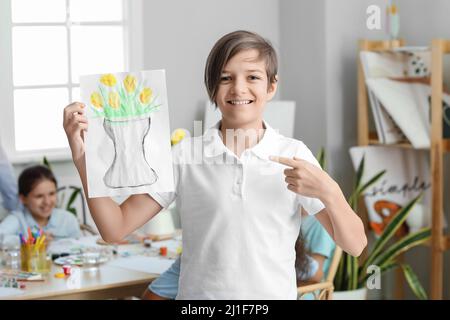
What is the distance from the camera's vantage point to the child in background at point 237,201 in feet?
2.70

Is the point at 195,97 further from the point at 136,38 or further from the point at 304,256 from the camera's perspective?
the point at 304,256

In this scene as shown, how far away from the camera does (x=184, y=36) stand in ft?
8.10

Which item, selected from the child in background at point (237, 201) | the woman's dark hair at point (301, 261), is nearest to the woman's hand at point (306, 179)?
the child in background at point (237, 201)

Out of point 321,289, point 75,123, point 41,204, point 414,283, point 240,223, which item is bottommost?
point 414,283

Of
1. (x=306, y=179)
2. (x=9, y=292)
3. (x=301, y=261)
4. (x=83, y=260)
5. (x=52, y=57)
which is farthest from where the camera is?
(x=52, y=57)

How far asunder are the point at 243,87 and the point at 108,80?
0.14 m

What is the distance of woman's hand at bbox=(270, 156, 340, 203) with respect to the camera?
0.78 metres

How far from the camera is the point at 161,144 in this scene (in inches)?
32.6

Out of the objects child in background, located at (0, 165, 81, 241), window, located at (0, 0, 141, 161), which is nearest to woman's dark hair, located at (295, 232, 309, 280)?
child in background, located at (0, 165, 81, 241)

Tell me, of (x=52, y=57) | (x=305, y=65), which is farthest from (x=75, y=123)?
(x=305, y=65)

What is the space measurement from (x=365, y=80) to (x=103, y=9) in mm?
826

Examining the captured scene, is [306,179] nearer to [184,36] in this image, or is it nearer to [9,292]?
[9,292]

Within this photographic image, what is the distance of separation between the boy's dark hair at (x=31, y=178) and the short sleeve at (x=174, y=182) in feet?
4.25
